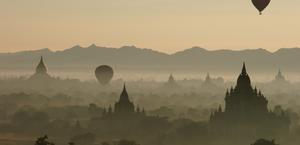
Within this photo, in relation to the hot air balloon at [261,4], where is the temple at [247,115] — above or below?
below

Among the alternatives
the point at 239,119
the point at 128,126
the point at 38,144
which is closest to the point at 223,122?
the point at 239,119

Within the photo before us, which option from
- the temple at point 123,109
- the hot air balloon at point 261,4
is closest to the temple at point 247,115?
the hot air balloon at point 261,4

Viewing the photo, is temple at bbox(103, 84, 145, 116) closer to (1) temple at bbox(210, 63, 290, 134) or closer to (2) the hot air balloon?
(1) temple at bbox(210, 63, 290, 134)

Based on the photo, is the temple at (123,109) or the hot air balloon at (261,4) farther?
the temple at (123,109)

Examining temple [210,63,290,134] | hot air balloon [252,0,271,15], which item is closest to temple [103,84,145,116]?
temple [210,63,290,134]

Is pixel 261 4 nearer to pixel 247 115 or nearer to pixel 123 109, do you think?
pixel 247 115

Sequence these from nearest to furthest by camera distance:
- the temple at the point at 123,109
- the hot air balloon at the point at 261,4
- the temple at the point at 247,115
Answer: the temple at the point at 247,115 < the hot air balloon at the point at 261,4 < the temple at the point at 123,109

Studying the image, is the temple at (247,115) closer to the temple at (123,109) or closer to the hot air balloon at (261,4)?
the hot air balloon at (261,4)

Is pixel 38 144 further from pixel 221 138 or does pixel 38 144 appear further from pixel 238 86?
pixel 238 86
